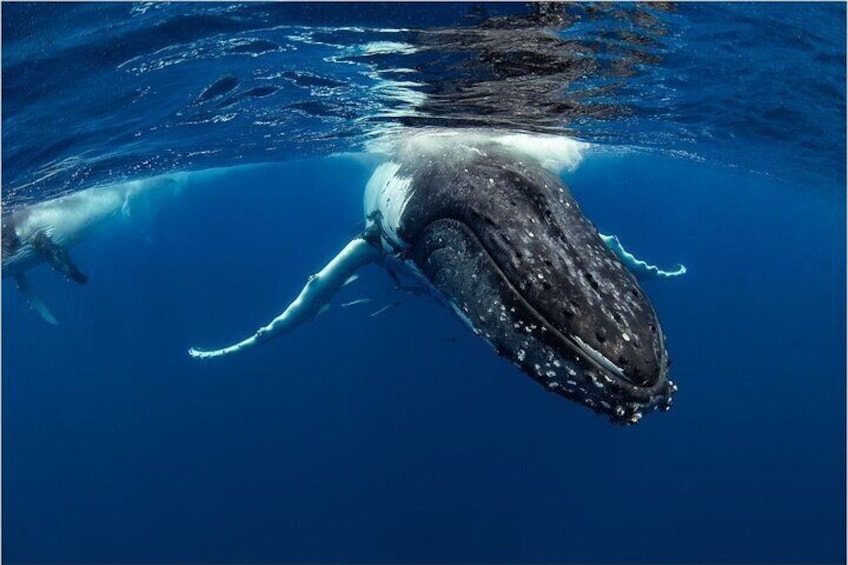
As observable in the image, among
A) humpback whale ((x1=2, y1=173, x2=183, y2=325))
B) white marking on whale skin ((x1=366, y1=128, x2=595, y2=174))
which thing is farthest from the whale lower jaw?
humpback whale ((x1=2, y1=173, x2=183, y2=325))

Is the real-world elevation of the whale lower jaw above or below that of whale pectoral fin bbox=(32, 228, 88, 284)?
above

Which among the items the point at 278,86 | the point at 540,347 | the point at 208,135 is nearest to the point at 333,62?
the point at 278,86

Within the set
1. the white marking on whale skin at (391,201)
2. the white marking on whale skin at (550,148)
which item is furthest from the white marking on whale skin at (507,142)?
the white marking on whale skin at (391,201)

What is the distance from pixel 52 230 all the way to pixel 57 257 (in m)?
1.36

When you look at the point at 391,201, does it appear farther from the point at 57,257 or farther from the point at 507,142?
the point at 57,257

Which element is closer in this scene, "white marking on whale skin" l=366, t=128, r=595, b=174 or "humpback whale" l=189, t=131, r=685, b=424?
"humpback whale" l=189, t=131, r=685, b=424

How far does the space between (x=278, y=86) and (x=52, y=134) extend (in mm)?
5629

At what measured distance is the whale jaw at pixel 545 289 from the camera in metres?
4.82

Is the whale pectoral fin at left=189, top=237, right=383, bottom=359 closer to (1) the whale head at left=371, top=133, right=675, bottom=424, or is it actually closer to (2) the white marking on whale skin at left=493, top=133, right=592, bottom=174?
(1) the whale head at left=371, top=133, right=675, bottom=424

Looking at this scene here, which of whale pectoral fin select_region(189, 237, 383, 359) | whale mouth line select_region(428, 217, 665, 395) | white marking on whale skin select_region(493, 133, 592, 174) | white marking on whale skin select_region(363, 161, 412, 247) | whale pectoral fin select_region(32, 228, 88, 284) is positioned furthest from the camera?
whale pectoral fin select_region(32, 228, 88, 284)

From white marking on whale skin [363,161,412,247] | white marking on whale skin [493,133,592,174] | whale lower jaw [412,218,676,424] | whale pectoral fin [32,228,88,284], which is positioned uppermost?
whale lower jaw [412,218,676,424]

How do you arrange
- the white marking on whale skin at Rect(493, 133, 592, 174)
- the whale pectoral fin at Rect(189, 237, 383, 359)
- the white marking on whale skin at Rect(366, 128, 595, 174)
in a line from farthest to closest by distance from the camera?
the white marking on whale skin at Rect(493, 133, 592, 174), the white marking on whale skin at Rect(366, 128, 595, 174), the whale pectoral fin at Rect(189, 237, 383, 359)

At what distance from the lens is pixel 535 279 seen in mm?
5484

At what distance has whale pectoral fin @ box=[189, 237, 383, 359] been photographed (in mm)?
10375
